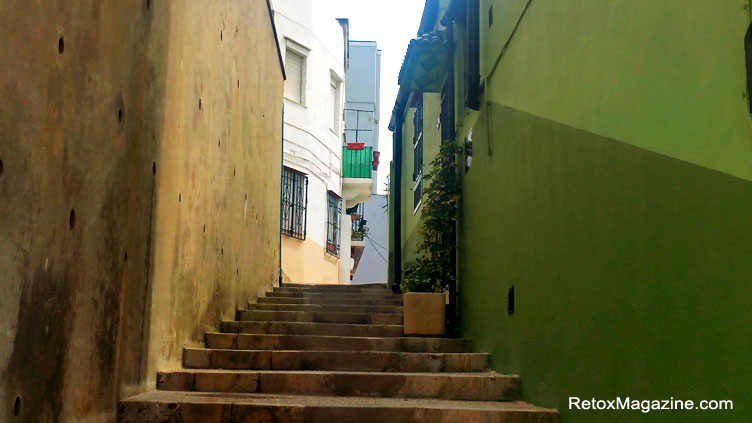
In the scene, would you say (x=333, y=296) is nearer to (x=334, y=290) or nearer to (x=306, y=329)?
(x=334, y=290)

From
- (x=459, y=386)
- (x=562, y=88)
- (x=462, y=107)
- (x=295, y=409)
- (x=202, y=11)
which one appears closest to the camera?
(x=562, y=88)

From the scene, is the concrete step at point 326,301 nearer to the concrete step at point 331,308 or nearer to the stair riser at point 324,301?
the stair riser at point 324,301

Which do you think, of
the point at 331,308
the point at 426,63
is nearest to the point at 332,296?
the point at 331,308

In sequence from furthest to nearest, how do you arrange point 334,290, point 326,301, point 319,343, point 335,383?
point 334,290 → point 326,301 → point 319,343 → point 335,383

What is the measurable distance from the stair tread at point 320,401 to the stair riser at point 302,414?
1.6 inches

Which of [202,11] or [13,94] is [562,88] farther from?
[202,11]

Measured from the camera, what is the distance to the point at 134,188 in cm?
467

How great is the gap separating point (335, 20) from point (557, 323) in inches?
619

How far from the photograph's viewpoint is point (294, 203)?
50.9ft

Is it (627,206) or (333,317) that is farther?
(333,317)

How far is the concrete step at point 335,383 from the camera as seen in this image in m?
5.53

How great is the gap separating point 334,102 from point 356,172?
202cm

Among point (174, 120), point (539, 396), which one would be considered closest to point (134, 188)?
point (174, 120)

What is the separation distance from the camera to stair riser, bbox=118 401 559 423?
4.71 m
